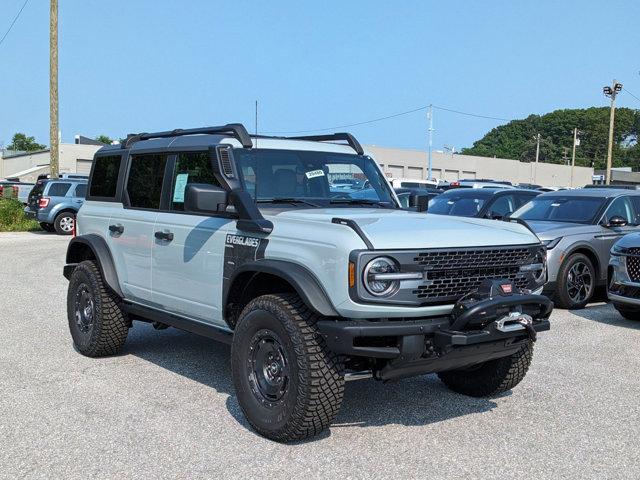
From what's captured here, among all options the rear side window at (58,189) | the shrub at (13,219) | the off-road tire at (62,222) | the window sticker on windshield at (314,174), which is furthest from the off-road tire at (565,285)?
the shrub at (13,219)

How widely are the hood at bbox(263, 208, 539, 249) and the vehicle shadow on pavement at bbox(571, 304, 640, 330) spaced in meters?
4.32

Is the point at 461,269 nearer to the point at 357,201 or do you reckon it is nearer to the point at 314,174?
the point at 357,201

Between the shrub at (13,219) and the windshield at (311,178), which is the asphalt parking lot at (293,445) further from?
the shrub at (13,219)

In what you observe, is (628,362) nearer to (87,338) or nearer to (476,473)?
(476,473)

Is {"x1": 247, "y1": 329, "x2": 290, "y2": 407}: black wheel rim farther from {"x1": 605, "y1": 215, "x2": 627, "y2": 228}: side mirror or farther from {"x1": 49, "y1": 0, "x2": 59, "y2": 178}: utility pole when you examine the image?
{"x1": 49, "y1": 0, "x2": 59, "y2": 178}: utility pole

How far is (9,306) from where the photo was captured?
958cm

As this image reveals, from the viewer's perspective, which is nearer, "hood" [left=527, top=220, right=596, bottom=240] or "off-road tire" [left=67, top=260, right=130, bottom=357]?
"off-road tire" [left=67, top=260, right=130, bottom=357]

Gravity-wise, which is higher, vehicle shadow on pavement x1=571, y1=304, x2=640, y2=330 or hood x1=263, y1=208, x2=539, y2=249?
hood x1=263, y1=208, x2=539, y2=249

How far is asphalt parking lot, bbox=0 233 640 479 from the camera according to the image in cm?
422

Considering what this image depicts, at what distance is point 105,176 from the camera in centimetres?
697

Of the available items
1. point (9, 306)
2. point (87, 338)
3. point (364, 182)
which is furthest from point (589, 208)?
point (9, 306)

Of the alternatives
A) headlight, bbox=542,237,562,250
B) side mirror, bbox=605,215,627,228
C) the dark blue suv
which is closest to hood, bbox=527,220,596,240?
headlight, bbox=542,237,562,250

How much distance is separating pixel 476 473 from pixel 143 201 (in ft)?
12.0

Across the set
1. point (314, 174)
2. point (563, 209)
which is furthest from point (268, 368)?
point (563, 209)
